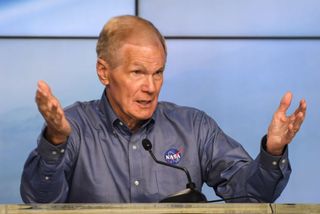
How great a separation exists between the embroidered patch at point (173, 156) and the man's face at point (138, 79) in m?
0.14

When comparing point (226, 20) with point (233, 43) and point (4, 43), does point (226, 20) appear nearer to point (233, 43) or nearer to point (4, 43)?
point (233, 43)

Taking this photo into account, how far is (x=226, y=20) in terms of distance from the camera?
4336 millimetres

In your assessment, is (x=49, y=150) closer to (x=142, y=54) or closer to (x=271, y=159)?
(x=142, y=54)

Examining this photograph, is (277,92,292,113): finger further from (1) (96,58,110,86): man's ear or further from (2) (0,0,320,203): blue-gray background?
(2) (0,0,320,203): blue-gray background

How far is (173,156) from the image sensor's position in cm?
291

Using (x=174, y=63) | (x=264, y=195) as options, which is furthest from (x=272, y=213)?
(x=174, y=63)

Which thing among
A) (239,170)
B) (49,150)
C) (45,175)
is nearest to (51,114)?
(49,150)

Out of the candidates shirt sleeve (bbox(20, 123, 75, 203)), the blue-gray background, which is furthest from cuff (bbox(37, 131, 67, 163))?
the blue-gray background

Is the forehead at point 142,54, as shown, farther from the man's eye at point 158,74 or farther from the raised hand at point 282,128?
the raised hand at point 282,128

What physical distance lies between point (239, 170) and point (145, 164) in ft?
0.98

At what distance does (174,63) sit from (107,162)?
154 cm

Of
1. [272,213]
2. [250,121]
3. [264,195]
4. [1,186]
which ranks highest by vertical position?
[272,213]

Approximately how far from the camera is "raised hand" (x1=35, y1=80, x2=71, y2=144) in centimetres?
234

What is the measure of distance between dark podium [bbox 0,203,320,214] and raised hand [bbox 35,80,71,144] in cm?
37
